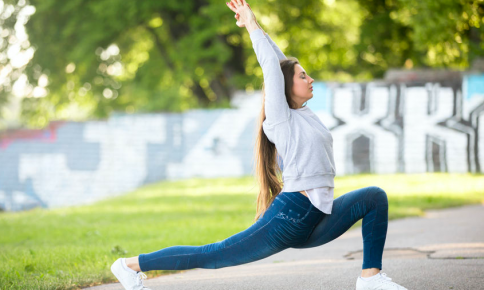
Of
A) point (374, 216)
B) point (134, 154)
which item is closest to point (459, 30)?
point (134, 154)

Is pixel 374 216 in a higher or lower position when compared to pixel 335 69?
lower

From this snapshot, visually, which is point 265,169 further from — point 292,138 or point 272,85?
point 272,85

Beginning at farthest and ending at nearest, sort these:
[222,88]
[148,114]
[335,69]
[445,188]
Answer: [335,69], [222,88], [148,114], [445,188]

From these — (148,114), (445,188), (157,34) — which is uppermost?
(157,34)

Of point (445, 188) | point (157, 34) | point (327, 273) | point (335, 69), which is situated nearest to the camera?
point (327, 273)

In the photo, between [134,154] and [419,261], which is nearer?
[419,261]

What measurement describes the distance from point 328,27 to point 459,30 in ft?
28.8

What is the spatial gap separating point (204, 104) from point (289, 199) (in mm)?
18406

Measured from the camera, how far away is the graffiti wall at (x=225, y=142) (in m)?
15.0

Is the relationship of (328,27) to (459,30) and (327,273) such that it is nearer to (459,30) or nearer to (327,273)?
(459,30)

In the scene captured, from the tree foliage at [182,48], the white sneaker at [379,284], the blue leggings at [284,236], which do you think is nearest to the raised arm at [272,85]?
the blue leggings at [284,236]

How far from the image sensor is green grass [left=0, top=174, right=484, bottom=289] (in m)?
5.19

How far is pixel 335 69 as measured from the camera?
79.2 ft

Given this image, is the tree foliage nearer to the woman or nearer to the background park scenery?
the background park scenery
